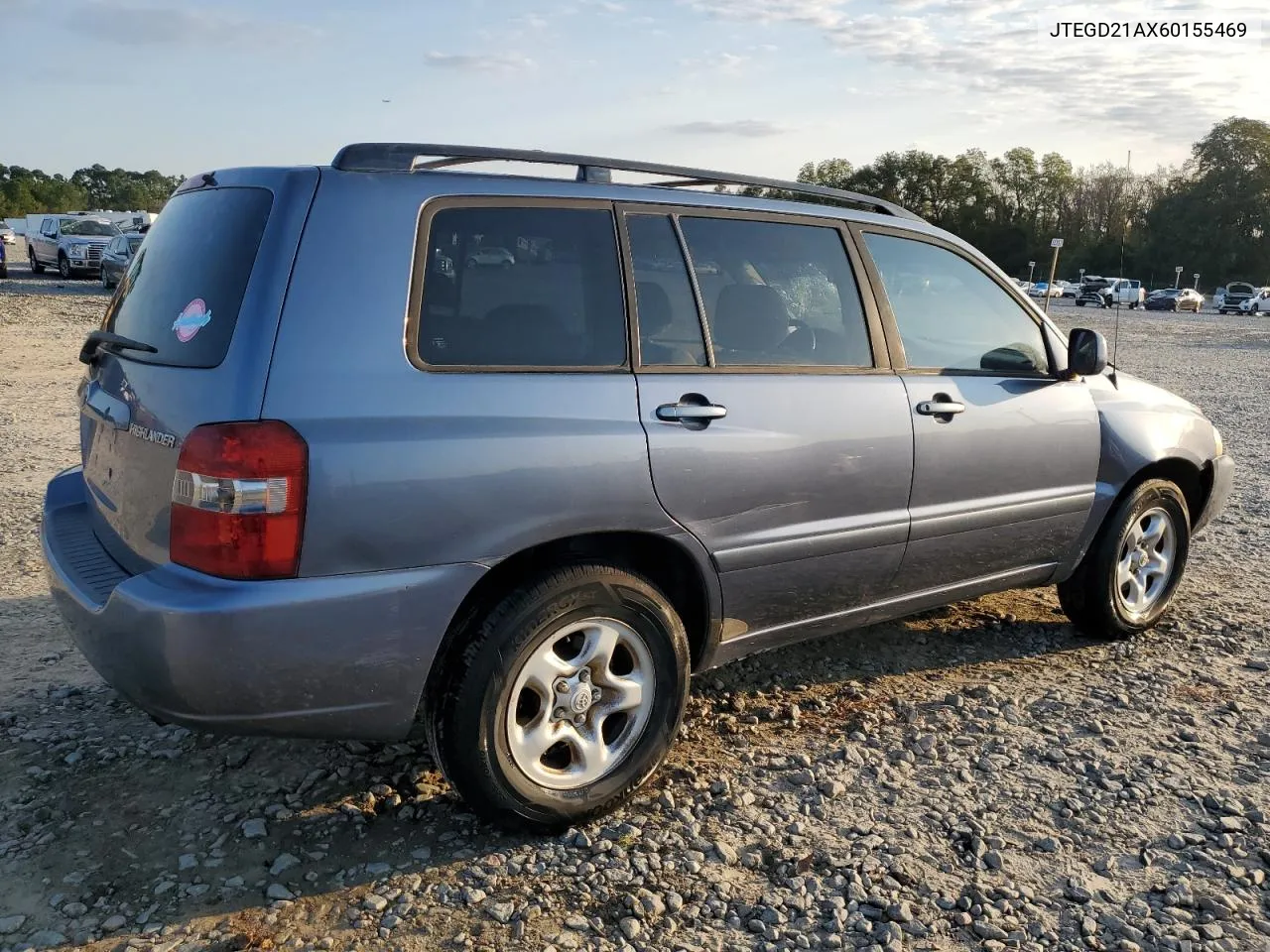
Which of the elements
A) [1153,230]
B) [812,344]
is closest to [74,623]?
[812,344]

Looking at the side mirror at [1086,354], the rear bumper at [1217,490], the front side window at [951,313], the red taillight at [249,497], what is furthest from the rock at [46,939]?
the rear bumper at [1217,490]

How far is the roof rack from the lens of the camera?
9.47ft

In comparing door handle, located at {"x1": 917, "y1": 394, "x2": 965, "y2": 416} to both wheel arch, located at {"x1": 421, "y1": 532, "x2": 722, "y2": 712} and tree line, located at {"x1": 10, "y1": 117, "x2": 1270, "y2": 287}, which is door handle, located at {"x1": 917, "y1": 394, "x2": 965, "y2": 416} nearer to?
wheel arch, located at {"x1": 421, "y1": 532, "x2": 722, "y2": 712}

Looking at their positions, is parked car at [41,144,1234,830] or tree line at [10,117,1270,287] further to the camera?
tree line at [10,117,1270,287]

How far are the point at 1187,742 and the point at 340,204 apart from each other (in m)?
3.36

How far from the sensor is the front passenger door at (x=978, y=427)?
386 centimetres

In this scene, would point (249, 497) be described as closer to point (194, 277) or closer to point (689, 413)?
point (194, 277)

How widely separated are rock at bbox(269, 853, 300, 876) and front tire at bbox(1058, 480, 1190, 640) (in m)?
3.37

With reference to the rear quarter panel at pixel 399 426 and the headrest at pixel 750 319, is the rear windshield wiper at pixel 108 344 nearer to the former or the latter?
the rear quarter panel at pixel 399 426

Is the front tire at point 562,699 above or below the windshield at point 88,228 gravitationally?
below

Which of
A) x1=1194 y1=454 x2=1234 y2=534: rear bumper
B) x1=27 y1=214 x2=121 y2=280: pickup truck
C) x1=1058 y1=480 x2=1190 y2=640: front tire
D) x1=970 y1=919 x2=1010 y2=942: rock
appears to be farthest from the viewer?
x1=27 y1=214 x2=121 y2=280: pickup truck

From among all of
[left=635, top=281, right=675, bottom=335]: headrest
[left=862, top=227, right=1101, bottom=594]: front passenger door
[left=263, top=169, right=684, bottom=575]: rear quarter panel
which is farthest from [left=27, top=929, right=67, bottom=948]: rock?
[left=862, top=227, right=1101, bottom=594]: front passenger door

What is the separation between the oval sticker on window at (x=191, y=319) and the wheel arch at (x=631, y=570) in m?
1.00

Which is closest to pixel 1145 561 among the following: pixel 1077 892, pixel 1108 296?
pixel 1077 892
